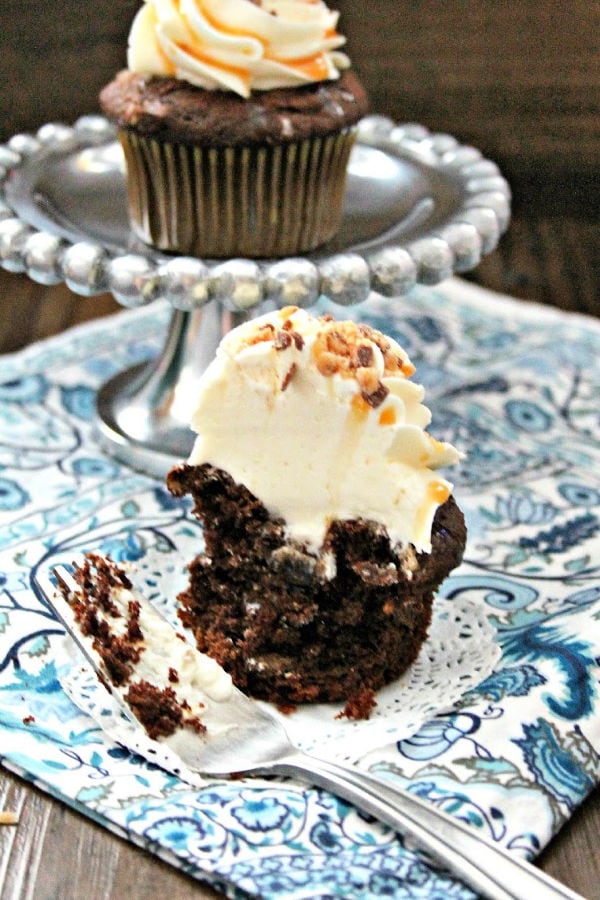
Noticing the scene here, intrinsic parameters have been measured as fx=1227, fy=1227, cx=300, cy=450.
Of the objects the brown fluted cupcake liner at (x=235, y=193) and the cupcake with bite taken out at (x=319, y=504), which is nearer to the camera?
the cupcake with bite taken out at (x=319, y=504)

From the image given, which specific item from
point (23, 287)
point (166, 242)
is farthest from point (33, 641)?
point (23, 287)

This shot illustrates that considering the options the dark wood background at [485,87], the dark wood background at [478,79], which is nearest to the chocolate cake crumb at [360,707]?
the dark wood background at [485,87]

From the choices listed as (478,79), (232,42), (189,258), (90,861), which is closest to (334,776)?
(90,861)

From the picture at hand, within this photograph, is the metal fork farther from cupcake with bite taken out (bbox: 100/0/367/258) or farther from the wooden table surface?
cupcake with bite taken out (bbox: 100/0/367/258)

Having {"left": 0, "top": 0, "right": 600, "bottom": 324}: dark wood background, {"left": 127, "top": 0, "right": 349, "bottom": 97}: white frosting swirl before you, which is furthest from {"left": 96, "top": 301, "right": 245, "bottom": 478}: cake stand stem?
{"left": 0, "top": 0, "right": 600, "bottom": 324}: dark wood background

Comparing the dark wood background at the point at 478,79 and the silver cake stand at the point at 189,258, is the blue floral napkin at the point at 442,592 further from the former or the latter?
the dark wood background at the point at 478,79

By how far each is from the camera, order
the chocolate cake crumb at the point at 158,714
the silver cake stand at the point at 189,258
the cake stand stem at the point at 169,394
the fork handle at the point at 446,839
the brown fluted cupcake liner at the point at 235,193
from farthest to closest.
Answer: the cake stand stem at the point at 169,394
the brown fluted cupcake liner at the point at 235,193
the silver cake stand at the point at 189,258
the chocolate cake crumb at the point at 158,714
the fork handle at the point at 446,839

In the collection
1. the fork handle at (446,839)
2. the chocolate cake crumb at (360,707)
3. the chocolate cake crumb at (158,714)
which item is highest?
the fork handle at (446,839)

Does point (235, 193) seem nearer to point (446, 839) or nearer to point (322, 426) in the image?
point (322, 426)

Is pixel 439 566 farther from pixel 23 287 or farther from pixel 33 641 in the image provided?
pixel 23 287
